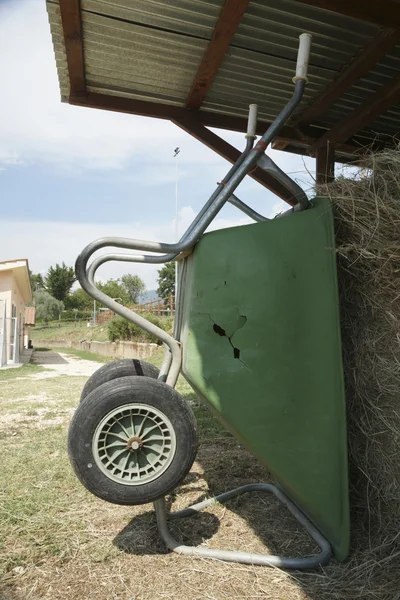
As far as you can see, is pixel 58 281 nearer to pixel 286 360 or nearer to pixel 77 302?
pixel 77 302

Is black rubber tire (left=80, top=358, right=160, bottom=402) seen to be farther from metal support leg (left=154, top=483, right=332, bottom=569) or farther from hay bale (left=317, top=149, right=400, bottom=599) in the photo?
hay bale (left=317, top=149, right=400, bottom=599)

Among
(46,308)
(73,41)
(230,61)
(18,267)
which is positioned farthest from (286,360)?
(46,308)

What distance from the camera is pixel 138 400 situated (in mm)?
2045

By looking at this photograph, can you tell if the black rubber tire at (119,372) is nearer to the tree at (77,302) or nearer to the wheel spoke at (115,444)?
the wheel spoke at (115,444)

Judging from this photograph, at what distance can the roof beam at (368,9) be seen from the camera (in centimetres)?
270

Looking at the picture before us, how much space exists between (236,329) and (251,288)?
203 millimetres

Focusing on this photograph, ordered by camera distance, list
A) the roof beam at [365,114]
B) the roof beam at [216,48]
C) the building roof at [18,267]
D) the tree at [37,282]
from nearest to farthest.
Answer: the roof beam at [216,48]
the roof beam at [365,114]
the building roof at [18,267]
the tree at [37,282]

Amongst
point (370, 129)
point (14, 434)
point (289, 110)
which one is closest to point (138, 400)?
point (289, 110)

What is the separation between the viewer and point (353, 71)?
3559 millimetres

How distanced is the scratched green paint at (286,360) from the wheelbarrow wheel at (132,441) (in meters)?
0.26

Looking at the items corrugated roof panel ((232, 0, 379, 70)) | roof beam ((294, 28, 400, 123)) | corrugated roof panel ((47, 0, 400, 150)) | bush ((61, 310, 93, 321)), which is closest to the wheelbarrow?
corrugated roof panel ((232, 0, 379, 70))

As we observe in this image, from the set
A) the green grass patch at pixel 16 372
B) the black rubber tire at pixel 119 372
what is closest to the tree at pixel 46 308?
the green grass patch at pixel 16 372

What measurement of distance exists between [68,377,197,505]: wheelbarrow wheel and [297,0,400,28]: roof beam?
89.6 inches

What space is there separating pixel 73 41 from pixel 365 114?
2419 mm
